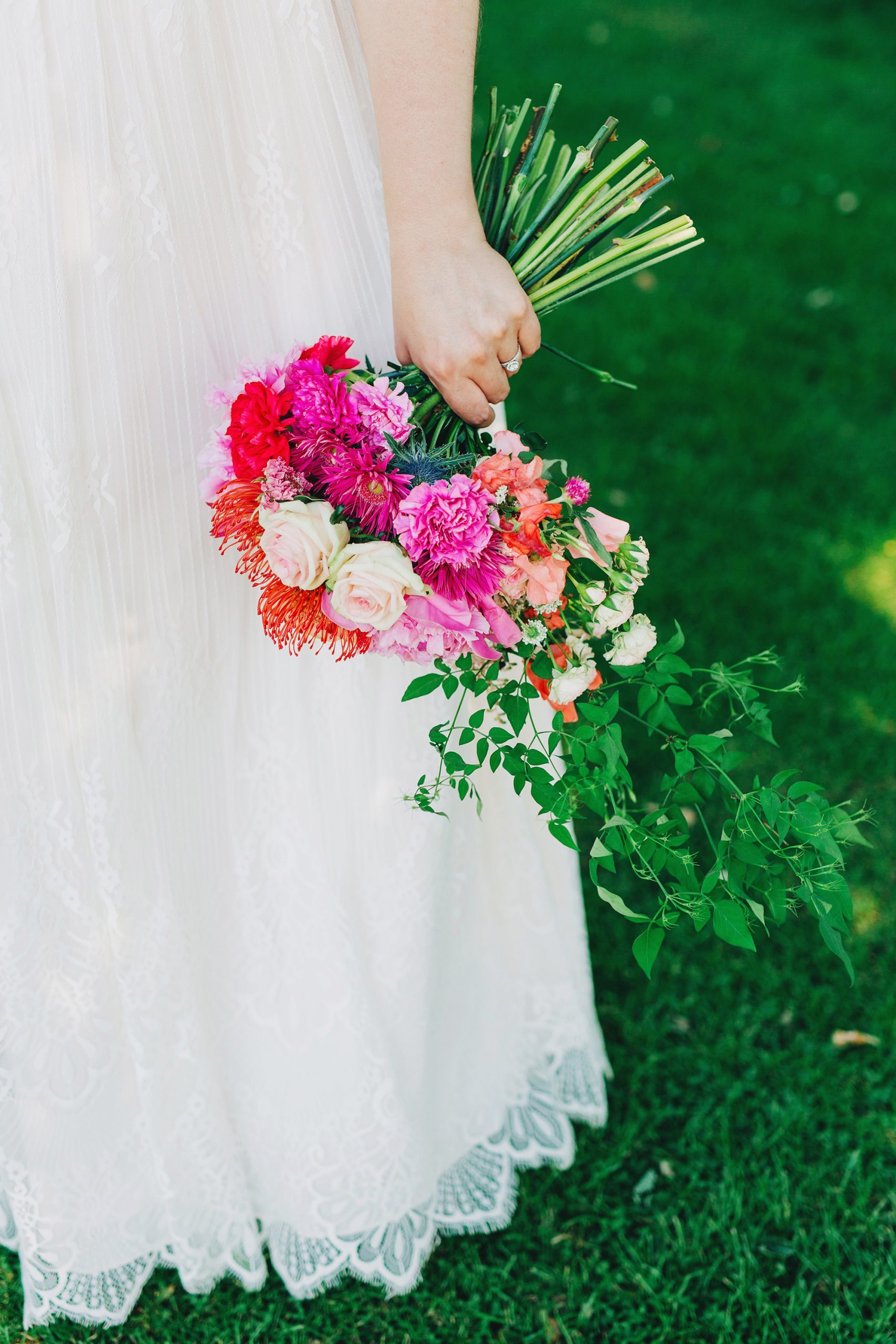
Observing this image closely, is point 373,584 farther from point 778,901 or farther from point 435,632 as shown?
point 778,901

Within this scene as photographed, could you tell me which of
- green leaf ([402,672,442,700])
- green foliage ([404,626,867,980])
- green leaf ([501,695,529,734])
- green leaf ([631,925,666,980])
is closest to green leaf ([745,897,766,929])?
green foliage ([404,626,867,980])

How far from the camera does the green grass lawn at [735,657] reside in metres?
1.80

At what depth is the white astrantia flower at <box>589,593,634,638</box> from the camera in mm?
1295

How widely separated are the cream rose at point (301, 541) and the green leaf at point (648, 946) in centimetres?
58

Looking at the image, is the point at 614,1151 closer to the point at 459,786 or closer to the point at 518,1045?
the point at 518,1045

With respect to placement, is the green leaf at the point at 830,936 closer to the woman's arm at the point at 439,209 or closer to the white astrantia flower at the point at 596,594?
the white astrantia flower at the point at 596,594

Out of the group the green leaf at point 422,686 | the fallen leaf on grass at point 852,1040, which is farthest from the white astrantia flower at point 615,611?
the fallen leaf on grass at point 852,1040

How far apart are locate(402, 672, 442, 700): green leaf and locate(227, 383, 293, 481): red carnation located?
311mm

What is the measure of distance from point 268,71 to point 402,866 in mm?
1043

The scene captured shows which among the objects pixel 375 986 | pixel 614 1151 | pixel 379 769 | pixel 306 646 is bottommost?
pixel 614 1151

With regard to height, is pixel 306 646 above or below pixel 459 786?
above

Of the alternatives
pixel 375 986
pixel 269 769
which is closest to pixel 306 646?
pixel 269 769

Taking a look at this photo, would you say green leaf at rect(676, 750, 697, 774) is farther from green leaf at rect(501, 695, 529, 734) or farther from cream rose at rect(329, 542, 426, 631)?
cream rose at rect(329, 542, 426, 631)

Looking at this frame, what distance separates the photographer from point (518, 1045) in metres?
1.94
